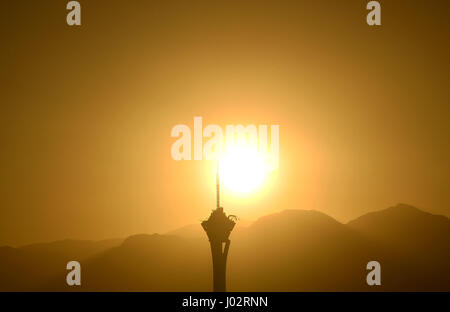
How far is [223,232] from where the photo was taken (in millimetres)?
97438
